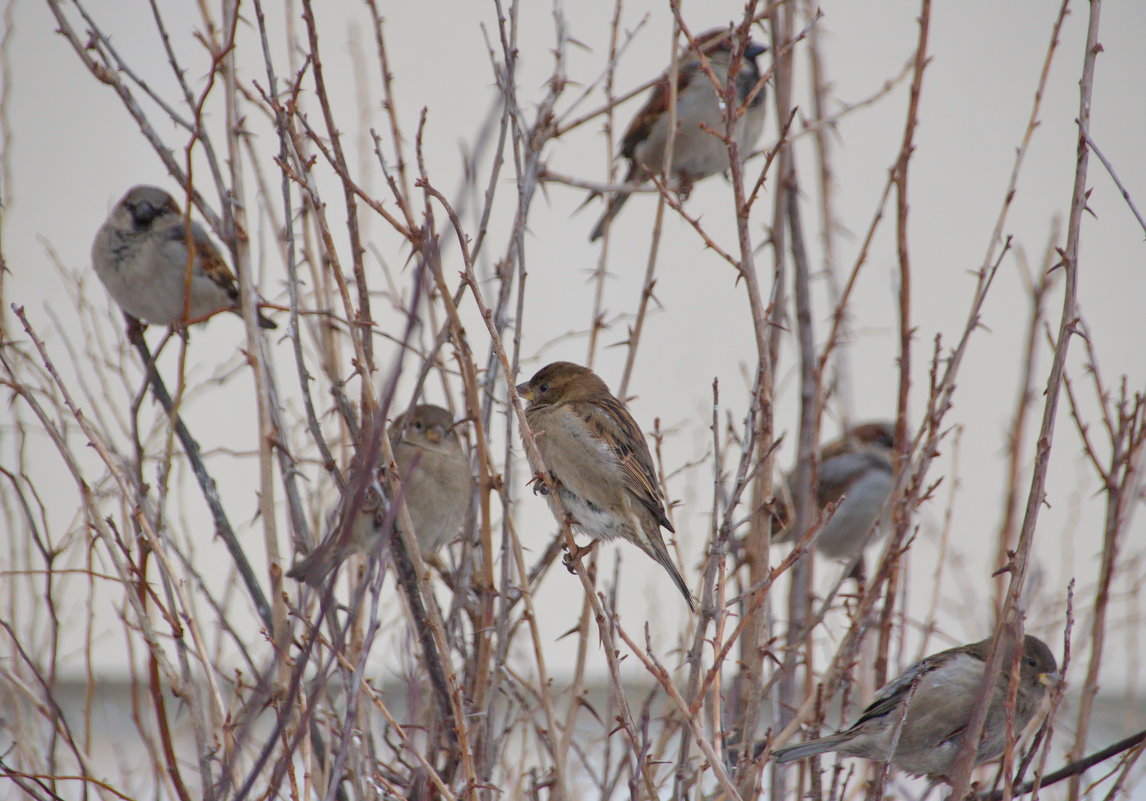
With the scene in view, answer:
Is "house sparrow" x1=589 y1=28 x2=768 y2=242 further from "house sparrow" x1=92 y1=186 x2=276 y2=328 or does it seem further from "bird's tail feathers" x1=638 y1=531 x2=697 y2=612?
"bird's tail feathers" x1=638 y1=531 x2=697 y2=612

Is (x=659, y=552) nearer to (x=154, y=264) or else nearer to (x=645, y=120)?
(x=154, y=264)

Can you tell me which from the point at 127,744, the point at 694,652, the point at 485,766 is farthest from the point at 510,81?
the point at 127,744

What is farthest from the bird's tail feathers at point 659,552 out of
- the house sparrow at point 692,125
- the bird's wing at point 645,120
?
the bird's wing at point 645,120

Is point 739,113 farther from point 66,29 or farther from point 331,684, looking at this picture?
point 331,684

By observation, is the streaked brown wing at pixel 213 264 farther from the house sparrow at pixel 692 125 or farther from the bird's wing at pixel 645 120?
the bird's wing at pixel 645 120

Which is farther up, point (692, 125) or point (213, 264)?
point (692, 125)

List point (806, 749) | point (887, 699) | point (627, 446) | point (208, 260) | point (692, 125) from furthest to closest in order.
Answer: point (692, 125) → point (208, 260) → point (627, 446) → point (887, 699) → point (806, 749)

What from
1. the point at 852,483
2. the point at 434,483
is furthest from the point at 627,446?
the point at 852,483

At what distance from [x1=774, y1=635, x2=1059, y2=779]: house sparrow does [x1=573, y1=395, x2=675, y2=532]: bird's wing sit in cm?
56

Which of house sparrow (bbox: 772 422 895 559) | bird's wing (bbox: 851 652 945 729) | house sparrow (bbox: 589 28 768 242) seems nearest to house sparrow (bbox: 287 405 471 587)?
house sparrow (bbox: 589 28 768 242)

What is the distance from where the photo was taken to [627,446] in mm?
2443

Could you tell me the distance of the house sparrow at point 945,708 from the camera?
2.12m

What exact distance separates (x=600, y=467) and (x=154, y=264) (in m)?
1.53

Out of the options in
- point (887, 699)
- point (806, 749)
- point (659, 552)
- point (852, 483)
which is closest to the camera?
point (806, 749)
